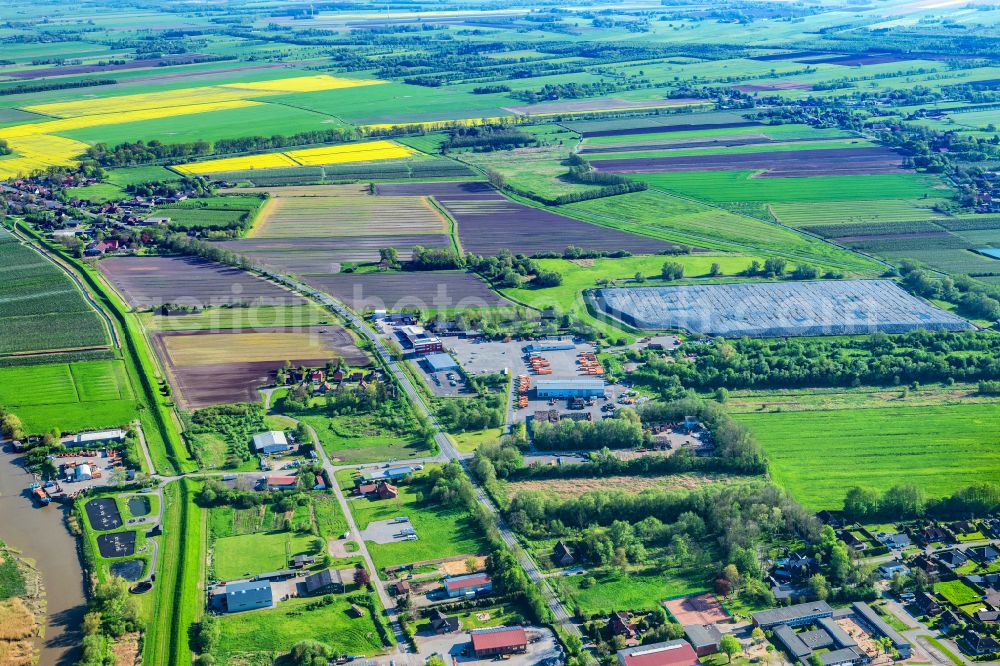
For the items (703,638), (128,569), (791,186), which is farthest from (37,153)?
(703,638)

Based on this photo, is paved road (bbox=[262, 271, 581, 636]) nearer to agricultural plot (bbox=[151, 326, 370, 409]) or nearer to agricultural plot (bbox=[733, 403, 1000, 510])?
agricultural plot (bbox=[151, 326, 370, 409])

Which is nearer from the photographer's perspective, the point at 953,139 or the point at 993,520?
the point at 993,520

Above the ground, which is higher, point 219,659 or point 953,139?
point 953,139

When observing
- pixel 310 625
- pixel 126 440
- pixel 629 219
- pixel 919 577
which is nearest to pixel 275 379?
pixel 126 440

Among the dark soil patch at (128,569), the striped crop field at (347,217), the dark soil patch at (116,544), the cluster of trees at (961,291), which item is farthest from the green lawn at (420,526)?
the cluster of trees at (961,291)

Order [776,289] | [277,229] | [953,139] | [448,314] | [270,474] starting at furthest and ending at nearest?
[953,139] < [277,229] < [776,289] < [448,314] < [270,474]

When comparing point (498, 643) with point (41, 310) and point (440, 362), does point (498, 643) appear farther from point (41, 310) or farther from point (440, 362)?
point (41, 310)

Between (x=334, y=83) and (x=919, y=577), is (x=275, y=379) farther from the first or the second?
(x=334, y=83)
